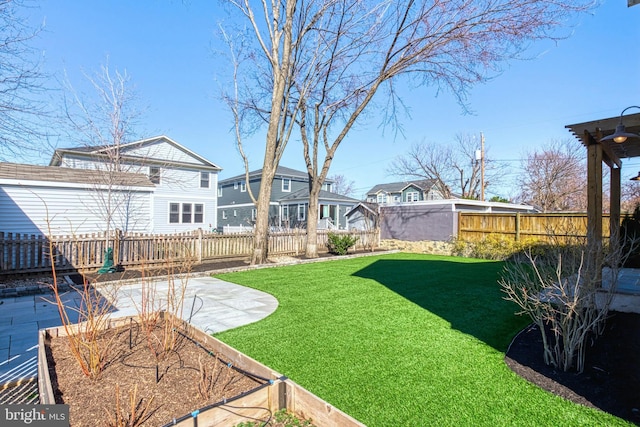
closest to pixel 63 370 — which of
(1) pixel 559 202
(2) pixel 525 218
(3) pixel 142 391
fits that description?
(3) pixel 142 391

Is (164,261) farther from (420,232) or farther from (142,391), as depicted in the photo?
(420,232)

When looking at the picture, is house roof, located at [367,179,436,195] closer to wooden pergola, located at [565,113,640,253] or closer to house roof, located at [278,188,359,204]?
house roof, located at [278,188,359,204]

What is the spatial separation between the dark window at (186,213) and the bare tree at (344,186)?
31.4 metres

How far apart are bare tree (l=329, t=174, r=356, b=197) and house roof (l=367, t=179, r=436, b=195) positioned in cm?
581

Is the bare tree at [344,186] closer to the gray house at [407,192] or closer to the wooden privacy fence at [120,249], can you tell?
the gray house at [407,192]

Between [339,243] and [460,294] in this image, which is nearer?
[460,294]

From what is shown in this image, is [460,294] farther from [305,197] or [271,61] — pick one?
[305,197]

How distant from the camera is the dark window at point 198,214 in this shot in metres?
19.3

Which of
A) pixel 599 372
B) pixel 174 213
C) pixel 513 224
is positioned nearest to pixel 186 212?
pixel 174 213

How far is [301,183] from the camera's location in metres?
28.3

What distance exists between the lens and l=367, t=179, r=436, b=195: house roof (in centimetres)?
3393

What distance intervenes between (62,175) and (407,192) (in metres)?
30.9

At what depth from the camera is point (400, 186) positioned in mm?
38344

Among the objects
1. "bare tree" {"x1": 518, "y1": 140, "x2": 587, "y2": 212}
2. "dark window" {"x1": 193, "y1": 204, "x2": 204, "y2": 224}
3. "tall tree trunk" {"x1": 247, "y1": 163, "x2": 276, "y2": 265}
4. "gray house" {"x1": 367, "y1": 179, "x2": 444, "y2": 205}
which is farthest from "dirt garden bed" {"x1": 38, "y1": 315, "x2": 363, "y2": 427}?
"gray house" {"x1": 367, "y1": 179, "x2": 444, "y2": 205}
